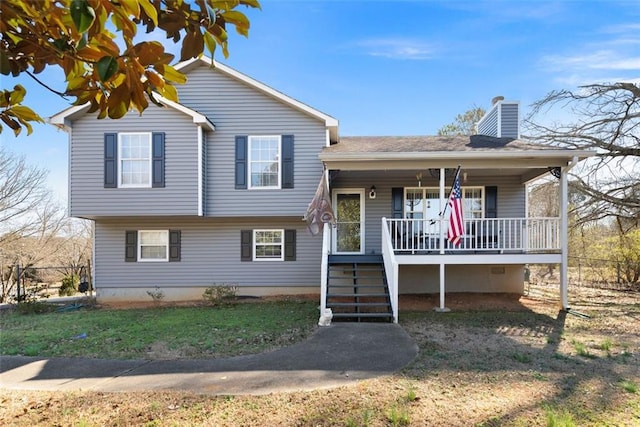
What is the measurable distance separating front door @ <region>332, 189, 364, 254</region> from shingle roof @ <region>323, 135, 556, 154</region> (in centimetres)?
157

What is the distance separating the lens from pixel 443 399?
4238mm

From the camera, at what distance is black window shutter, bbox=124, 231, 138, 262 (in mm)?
12180

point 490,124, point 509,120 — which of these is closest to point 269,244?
point 490,124

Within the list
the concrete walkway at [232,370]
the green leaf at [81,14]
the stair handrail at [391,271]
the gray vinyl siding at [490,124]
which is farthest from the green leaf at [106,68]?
the gray vinyl siding at [490,124]

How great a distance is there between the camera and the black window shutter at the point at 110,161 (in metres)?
11.1

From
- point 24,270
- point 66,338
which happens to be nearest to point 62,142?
point 24,270

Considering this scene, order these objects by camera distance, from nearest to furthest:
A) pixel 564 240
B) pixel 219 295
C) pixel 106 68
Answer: pixel 106 68, pixel 564 240, pixel 219 295

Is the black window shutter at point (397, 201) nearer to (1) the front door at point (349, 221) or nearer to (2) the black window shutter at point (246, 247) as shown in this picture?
(1) the front door at point (349, 221)

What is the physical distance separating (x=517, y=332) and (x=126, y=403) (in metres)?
6.94

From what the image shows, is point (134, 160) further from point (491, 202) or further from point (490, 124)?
point (490, 124)

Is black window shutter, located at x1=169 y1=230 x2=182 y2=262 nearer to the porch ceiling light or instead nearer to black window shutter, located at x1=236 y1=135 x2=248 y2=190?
black window shutter, located at x1=236 y1=135 x2=248 y2=190

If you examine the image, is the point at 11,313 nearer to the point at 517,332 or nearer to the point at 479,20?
the point at 517,332

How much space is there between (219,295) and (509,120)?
10896 mm

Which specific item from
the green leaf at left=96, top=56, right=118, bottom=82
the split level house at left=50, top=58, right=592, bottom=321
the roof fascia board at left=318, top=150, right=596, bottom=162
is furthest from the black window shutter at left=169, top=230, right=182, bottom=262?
the green leaf at left=96, top=56, right=118, bottom=82
